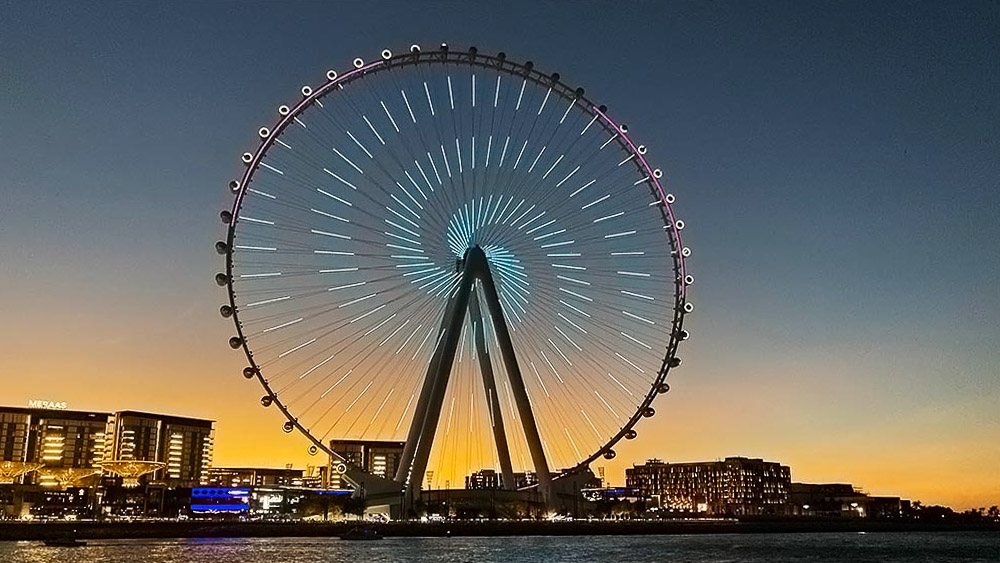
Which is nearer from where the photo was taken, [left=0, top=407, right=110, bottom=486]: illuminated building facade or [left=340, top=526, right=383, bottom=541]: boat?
[left=340, top=526, right=383, bottom=541]: boat

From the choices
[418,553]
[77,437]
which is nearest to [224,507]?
[77,437]

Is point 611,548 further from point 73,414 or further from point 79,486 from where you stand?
point 73,414

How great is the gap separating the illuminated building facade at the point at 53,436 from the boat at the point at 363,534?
323 ft

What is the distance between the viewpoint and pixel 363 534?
84625mm

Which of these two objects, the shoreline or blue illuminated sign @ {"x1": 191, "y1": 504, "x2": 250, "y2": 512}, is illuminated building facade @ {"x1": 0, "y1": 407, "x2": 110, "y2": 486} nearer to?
blue illuminated sign @ {"x1": 191, "y1": 504, "x2": 250, "y2": 512}

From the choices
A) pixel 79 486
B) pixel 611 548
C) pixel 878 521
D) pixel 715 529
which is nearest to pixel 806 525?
pixel 878 521

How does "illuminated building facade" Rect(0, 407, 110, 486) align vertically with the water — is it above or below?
above

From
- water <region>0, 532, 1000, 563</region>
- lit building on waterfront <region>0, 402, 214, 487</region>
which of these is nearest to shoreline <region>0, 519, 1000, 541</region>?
water <region>0, 532, 1000, 563</region>

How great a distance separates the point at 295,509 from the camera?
388 feet

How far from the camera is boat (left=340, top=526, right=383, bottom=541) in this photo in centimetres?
8462

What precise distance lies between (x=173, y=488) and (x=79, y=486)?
1355 centimetres

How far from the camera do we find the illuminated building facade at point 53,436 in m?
171

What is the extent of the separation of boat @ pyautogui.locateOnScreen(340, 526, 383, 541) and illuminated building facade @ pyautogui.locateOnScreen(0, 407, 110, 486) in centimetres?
9854

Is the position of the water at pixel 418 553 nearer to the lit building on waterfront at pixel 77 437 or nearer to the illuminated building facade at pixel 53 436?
the lit building on waterfront at pixel 77 437
